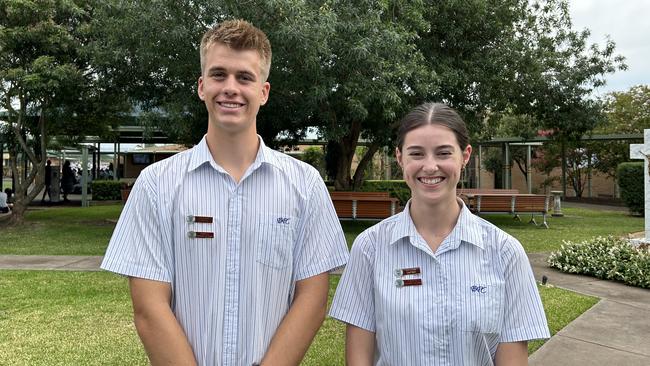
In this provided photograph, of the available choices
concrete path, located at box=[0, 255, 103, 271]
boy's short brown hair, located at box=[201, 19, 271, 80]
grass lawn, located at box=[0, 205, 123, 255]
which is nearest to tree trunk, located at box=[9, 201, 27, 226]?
grass lawn, located at box=[0, 205, 123, 255]

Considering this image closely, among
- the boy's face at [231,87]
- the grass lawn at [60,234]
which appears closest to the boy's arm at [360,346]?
the boy's face at [231,87]

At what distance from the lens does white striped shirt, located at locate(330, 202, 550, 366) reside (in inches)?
70.9

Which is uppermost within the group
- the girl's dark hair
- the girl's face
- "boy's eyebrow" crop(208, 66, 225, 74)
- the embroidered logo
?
"boy's eyebrow" crop(208, 66, 225, 74)

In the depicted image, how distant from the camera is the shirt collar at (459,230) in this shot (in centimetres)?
185

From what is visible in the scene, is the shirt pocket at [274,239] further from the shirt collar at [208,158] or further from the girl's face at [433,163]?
the girl's face at [433,163]

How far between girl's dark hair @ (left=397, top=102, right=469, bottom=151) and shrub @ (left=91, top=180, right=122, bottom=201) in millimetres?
24023

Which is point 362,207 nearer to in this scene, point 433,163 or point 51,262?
point 51,262

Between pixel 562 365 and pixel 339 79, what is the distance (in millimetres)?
7019

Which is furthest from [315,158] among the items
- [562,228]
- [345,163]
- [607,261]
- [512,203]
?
[607,261]

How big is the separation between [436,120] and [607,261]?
22.0ft

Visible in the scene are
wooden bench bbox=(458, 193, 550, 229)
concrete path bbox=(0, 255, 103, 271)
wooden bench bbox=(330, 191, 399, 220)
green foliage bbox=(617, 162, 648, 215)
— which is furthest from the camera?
green foliage bbox=(617, 162, 648, 215)

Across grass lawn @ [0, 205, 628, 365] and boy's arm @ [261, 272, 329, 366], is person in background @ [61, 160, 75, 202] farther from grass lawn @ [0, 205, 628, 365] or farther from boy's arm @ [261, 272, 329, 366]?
boy's arm @ [261, 272, 329, 366]

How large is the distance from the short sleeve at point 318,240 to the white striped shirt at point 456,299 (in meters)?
0.16

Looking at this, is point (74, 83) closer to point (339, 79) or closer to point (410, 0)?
point (339, 79)
